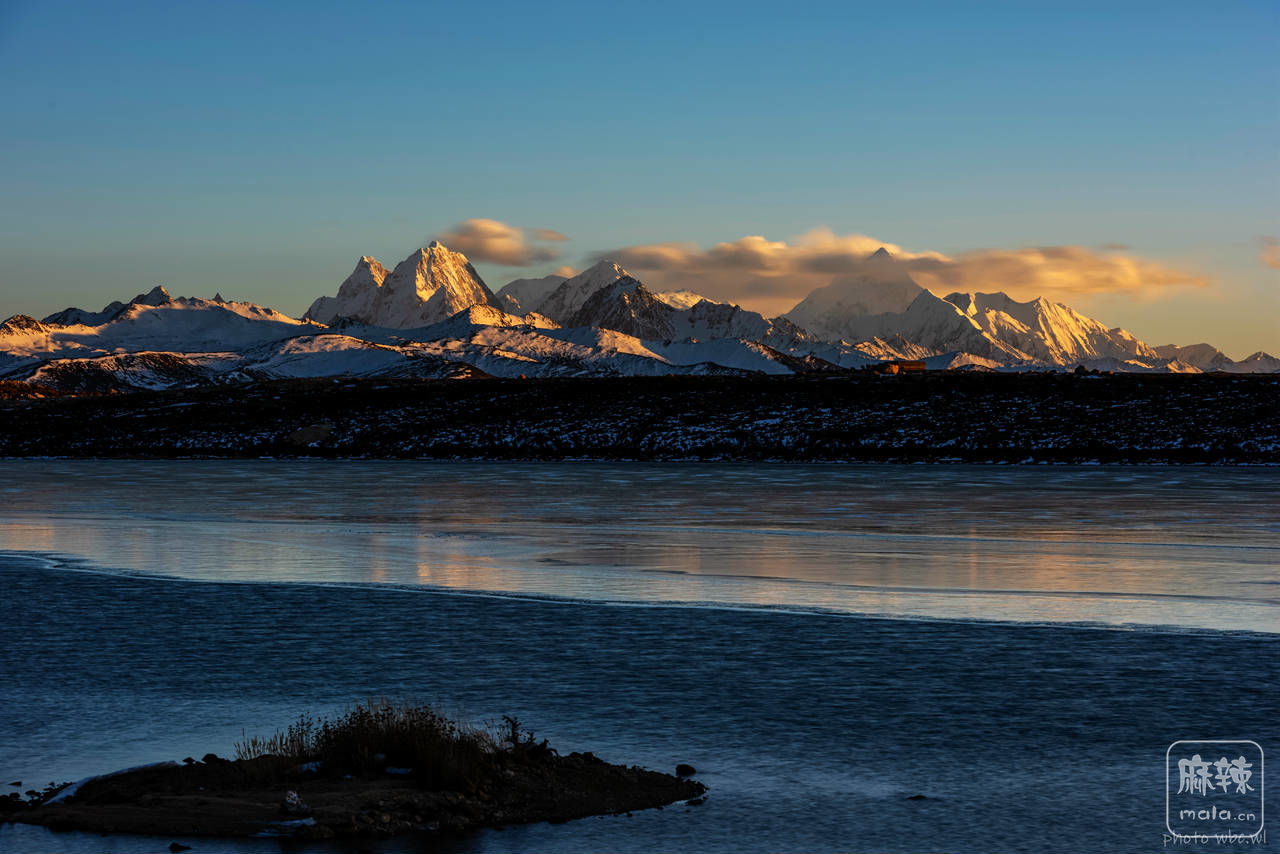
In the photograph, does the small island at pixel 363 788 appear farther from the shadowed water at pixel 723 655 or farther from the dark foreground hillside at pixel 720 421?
the dark foreground hillside at pixel 720 421

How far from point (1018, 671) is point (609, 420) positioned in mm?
84439

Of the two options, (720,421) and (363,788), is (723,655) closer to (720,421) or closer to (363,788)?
(363,788)

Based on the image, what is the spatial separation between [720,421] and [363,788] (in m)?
85.3

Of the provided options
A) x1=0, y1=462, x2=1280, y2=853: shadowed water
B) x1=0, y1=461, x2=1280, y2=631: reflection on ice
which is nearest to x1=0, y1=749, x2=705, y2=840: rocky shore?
x1=0, y1=462, x2=1280, y2=853: shadowed water

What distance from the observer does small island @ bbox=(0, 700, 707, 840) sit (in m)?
9.89

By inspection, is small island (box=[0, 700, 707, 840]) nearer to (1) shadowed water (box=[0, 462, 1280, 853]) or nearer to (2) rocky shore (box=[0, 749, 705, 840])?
(2) rocky shore (box=[0, 749, 705, 840])

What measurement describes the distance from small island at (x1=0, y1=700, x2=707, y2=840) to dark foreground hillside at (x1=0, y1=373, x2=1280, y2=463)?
218ft

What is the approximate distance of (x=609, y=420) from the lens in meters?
99.1

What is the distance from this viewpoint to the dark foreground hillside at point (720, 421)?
78.8 metres

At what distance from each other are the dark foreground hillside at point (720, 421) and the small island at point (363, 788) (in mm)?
66345

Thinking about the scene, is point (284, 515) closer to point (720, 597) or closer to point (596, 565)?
point (596, 565)

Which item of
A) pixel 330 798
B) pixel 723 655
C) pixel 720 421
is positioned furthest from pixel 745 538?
pixel 720 421

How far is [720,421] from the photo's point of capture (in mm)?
95500

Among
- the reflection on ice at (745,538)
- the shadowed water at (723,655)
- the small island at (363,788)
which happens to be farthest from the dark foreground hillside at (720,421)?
the small island at (363,788)
